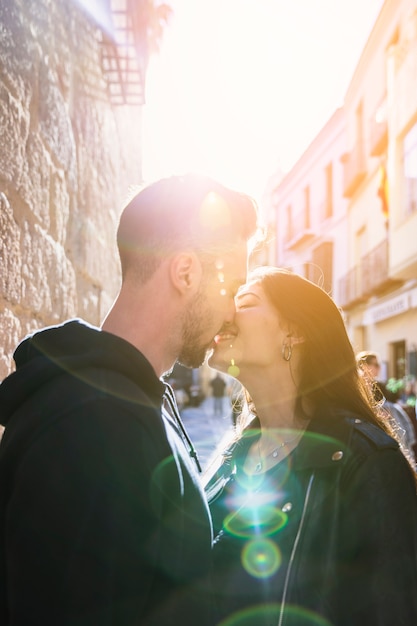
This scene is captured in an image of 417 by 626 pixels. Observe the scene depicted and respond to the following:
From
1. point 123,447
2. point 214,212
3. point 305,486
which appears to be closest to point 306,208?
point 305,486

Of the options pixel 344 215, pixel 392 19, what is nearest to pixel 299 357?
pixel 392 19

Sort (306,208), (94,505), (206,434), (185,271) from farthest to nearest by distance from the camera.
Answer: (306,208) → (206,434) → (185,271) → (94,505)

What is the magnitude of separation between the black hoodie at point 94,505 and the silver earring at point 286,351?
46.1 inches

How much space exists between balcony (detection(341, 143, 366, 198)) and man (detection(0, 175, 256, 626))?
65.2 feet

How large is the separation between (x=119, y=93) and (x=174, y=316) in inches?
116

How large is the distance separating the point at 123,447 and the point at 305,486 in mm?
1117

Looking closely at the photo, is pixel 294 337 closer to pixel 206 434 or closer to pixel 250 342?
pixel 250 342

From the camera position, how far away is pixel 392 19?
53.6 feet

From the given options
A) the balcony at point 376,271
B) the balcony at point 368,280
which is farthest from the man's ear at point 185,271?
the balcony at point 376,271

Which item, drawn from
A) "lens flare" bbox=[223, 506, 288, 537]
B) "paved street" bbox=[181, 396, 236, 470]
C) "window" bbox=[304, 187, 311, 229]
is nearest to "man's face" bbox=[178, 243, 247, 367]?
"lens flare" bbox=[223, 506, 288, 537]

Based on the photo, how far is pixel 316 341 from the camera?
239cm

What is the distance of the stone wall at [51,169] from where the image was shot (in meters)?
1.93

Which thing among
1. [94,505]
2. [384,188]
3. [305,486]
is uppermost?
[384,188]

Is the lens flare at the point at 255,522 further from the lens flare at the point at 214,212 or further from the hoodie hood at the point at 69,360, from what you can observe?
the lens flare at the point at 214,212
